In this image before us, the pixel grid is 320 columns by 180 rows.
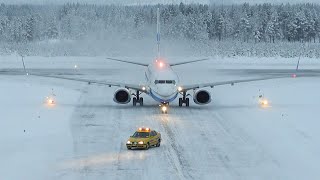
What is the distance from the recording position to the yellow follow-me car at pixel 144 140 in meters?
37.2

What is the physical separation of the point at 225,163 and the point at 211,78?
56423 millimetres

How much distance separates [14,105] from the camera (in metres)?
58.0

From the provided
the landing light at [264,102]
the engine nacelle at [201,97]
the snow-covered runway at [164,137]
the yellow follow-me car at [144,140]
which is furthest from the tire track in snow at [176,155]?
the landing light at [264,102]

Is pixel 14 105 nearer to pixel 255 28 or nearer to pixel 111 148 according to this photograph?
pixel 111 148

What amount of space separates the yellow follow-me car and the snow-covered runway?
0.41 meters

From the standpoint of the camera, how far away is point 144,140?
37312 mm

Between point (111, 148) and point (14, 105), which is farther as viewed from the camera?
point (14, 105)

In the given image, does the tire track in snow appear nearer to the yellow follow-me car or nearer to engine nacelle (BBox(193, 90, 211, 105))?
the yellow follow-me car

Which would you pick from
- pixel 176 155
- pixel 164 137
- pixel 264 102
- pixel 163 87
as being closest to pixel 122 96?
pixel 163 87

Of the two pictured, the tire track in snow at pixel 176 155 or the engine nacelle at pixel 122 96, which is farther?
the engine nacelle at pixel 122 96

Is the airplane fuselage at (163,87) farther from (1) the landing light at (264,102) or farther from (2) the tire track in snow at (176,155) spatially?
(1) the landing light at (264,102)

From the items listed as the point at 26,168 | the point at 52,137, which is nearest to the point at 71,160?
the point at 26,168

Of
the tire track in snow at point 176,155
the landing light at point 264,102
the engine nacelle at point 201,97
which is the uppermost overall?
the tire track in snow at point 176,155

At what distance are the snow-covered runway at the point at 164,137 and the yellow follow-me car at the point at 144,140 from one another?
41 centimetres
